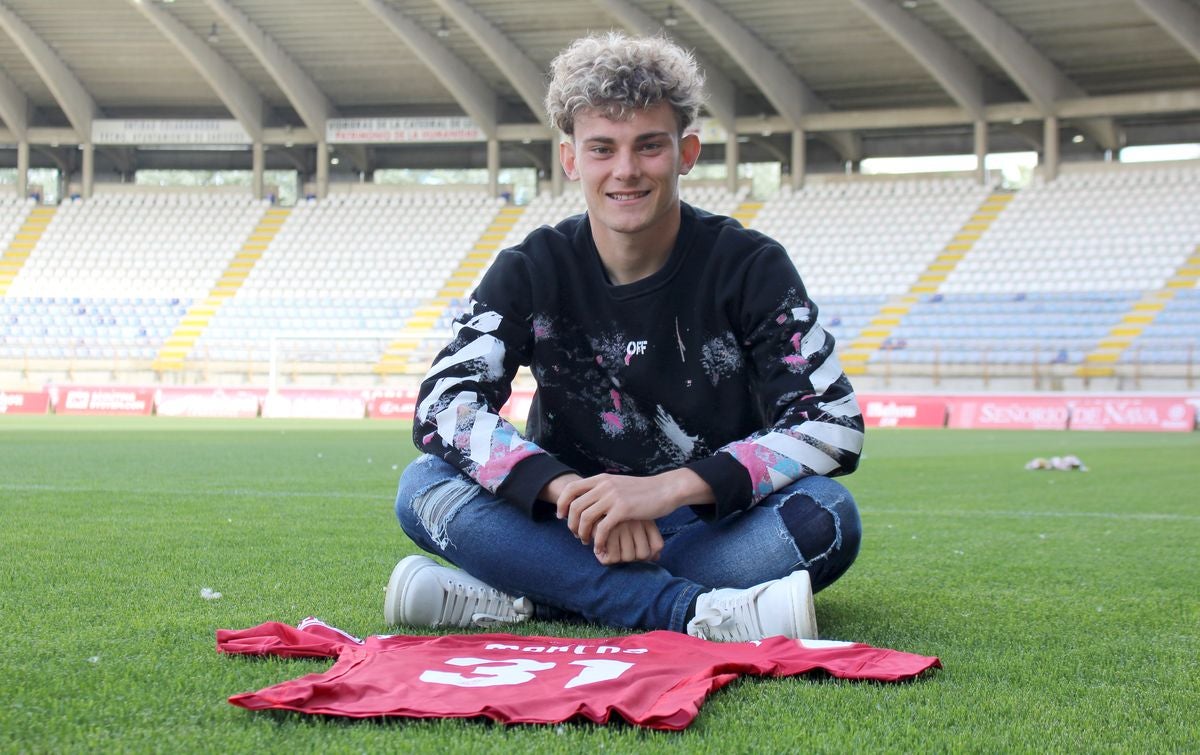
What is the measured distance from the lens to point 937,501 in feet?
22.3

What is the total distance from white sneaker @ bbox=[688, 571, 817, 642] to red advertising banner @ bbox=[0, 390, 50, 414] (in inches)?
877

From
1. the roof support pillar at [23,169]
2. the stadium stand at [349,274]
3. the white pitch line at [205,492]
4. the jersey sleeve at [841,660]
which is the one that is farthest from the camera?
the roof support pillar at [23,169]

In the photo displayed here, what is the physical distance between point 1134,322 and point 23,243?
24043 mm

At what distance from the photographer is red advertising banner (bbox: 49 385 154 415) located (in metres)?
22.3

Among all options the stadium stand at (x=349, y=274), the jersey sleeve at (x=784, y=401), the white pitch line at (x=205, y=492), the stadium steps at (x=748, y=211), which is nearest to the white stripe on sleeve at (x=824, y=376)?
the jersey sleeve at (x=784, y=401)

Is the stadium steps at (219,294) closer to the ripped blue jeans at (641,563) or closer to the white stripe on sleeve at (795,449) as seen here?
the ripped blue jeans at (641,563)

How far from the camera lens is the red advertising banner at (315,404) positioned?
2208cm

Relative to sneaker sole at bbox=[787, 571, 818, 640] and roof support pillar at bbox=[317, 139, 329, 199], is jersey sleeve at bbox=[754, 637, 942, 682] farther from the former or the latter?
roof support pillar at bbox=[317, 139, 329, 199]

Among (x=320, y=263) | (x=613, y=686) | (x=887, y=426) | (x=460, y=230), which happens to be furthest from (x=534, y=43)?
(x=613, y=686)

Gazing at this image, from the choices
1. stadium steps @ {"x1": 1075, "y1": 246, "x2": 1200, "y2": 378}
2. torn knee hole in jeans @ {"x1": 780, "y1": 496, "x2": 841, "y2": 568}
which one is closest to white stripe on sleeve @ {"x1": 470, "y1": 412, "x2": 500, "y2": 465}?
torn knee hole in jeans @ {"x1": 780, "y1": 496, "x2": 841, "y2": 568}

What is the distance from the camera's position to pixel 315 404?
22.4m

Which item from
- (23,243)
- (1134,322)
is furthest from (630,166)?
(23,243)

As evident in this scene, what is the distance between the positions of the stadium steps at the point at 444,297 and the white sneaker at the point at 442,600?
804 inches

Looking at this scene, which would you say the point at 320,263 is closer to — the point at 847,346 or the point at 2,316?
the point at 2,316
